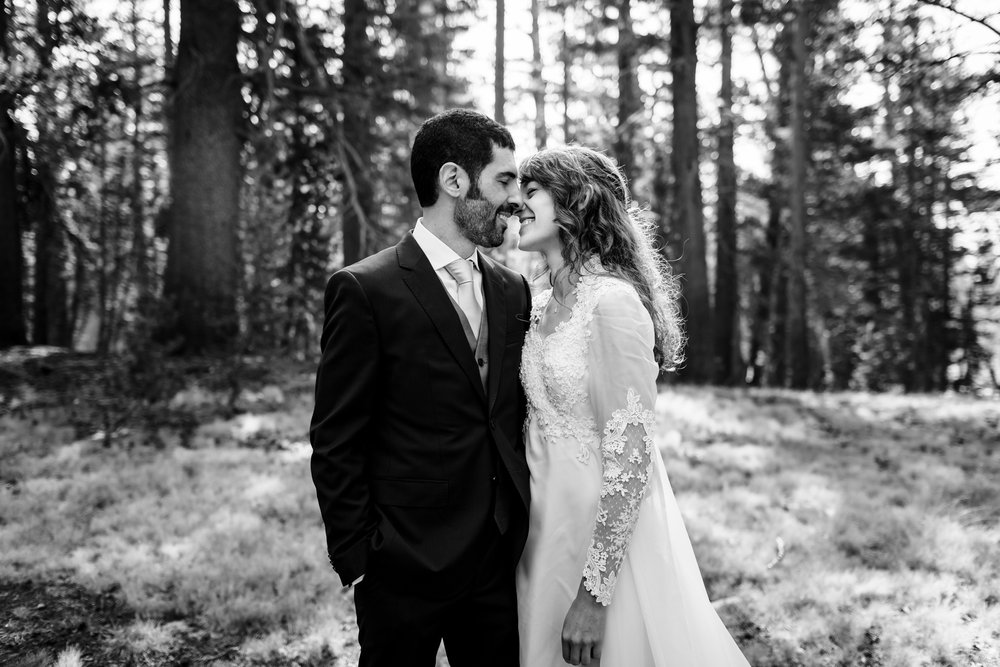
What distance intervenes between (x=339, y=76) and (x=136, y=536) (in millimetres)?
8296

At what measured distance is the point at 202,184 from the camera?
963 cm

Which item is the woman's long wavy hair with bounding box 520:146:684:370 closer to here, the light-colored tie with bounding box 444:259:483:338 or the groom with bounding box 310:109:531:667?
the groom with bounding box 310:109:531:667

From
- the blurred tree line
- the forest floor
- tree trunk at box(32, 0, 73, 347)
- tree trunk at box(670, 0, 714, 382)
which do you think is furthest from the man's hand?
tree trunk at box(670, 0, 714, 382)

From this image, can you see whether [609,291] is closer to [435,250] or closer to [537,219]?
[537,219]

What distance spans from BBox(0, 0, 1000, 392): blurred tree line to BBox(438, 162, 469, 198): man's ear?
367 cm

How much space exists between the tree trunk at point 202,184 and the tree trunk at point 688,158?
300 inches

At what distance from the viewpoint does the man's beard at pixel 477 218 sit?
2527 millimetres

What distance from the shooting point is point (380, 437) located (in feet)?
7.95

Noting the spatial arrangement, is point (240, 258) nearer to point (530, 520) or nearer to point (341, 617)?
point (341, 617)

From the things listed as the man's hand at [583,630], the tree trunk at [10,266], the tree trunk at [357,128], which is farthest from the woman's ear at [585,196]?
the tree trunk at [10,266]

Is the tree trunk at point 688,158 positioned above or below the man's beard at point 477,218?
above

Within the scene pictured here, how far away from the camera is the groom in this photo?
7.54ft

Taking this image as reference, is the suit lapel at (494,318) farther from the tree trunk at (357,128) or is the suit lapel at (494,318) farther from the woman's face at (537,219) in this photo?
the tree trunk at (357,128)

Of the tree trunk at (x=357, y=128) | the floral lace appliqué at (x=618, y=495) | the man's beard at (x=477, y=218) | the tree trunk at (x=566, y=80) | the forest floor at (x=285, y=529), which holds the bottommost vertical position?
the forest floor at (x=285, y=529)
